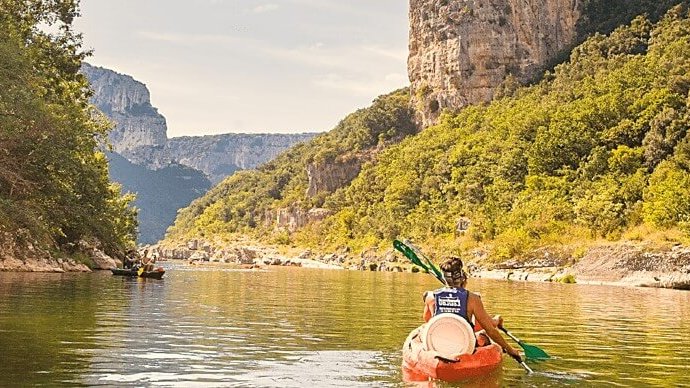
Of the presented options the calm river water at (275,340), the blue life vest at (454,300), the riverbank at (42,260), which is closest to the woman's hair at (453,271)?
the blue life vest at (454,300)

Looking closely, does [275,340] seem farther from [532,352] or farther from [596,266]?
[596,266]

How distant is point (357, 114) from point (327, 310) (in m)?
145

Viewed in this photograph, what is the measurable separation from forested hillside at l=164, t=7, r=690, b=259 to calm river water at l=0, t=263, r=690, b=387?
32522mm

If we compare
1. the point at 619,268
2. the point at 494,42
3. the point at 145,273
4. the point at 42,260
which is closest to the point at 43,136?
the point at 145,273

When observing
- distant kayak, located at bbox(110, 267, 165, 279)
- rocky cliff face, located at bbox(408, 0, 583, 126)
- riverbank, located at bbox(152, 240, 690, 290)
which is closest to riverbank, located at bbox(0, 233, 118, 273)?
distant kayak, located at bbox(110, 267, 165, 279)

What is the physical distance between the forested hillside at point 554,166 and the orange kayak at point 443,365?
42923mm

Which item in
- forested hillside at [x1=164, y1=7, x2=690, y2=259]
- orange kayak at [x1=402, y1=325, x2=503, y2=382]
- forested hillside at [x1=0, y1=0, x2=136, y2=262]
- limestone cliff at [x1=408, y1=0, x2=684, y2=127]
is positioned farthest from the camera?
limestone cliff at [x1=408, y1=0, x2=684, y2=127]

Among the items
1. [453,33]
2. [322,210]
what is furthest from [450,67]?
[322,210]

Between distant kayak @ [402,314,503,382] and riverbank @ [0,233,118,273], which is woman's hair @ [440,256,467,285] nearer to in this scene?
distant kayak @ [402,314,503,382]

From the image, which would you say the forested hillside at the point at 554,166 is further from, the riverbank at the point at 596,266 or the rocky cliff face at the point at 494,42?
the rocky cliff face at the point at 494,42

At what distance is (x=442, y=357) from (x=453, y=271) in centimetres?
130

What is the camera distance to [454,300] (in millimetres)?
11961

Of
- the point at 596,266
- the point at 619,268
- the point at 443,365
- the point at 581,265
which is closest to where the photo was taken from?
the point at 443,365

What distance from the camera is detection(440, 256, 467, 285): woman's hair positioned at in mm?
11930
